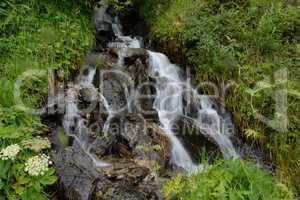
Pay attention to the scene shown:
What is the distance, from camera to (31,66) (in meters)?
6.12

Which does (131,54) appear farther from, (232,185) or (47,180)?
(232,185)

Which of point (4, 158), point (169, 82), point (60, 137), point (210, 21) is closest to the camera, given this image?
point (4, 158)

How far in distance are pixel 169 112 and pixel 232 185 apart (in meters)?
3.25

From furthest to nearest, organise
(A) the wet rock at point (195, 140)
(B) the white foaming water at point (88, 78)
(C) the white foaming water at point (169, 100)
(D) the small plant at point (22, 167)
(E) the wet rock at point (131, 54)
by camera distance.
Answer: (E) the wet rock at point (131, 54) → (B) the white foaming water at point (88, 78) → (A) the wet rock at point (195, 140) → (C) the white foaming water at point (169, 100) → (D) the small plant at point (22, 167)

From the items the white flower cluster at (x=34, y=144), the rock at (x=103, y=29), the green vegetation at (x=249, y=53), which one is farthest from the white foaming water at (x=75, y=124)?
the green vegetation at (x=249, y=53)

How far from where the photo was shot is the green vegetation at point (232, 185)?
368 centimetres

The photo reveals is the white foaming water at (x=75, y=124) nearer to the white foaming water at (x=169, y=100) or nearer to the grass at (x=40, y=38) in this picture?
the grass at (x=40, y=38)

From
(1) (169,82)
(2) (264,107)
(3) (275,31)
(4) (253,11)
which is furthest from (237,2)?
(2) (264,107)

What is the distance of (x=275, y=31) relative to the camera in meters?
7.52

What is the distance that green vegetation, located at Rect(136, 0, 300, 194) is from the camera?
6.00m

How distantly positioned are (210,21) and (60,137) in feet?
13.8

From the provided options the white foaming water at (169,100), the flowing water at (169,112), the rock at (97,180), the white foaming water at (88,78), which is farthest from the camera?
the white foaming water at (88,78)

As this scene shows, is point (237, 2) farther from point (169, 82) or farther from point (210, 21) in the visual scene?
point (169, 82)

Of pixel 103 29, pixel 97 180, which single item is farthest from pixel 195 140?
pixel 103 29
